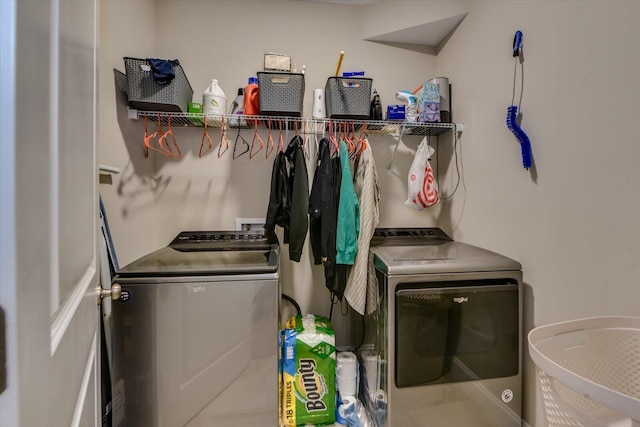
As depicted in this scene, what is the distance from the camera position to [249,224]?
2.01m

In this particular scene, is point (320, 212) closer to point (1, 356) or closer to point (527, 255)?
point (527, 255)

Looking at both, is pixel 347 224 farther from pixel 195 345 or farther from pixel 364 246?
pixel 195 345

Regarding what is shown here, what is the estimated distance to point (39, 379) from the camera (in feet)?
1.26

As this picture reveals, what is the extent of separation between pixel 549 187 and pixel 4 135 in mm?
1734

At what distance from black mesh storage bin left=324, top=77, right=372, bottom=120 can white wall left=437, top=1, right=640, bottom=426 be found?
712 millimetres

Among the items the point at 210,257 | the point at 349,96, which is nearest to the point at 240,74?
the point at 349,96

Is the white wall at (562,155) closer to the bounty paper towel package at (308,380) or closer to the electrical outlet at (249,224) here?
the bounty paper towel package at (308,380)

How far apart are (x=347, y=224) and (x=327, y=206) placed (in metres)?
0.15

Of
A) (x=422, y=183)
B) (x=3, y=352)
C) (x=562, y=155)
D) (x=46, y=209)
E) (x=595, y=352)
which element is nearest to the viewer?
(x=3, y=352)

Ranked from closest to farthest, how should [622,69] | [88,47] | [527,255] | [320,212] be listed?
[88,47]
[622,69]
[527,255]
[320,212]

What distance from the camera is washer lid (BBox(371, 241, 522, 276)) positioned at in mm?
1334

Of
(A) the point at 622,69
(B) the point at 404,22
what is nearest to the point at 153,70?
(B) the point at 404,22

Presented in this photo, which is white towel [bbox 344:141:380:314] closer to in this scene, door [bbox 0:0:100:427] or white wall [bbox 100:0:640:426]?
white wall [bbox 100:0:640:426]

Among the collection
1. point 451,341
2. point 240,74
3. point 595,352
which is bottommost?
point 451,341
